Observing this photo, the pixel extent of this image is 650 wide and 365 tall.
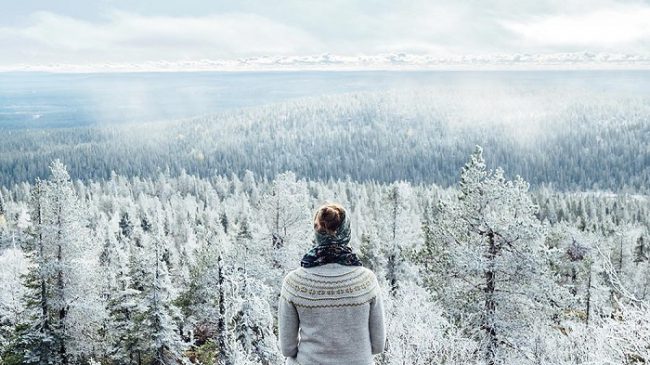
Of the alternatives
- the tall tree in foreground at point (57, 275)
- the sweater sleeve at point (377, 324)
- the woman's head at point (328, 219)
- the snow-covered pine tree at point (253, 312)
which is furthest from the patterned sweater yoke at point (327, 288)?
the tall tree in foreground at point (57, 275)

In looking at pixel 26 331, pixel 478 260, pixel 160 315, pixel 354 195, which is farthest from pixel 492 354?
pixel 354 195

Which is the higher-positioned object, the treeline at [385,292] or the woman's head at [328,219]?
the woman's head at [328,219]

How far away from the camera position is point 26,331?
780 inches

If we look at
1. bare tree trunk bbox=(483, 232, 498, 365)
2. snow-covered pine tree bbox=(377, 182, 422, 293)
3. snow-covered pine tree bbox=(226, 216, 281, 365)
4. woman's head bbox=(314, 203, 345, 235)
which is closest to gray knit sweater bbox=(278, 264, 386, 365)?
woman's head bbox=(314, 203, 345, 235)

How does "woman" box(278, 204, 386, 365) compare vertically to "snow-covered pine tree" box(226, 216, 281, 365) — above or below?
above

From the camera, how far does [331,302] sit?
4.09 m

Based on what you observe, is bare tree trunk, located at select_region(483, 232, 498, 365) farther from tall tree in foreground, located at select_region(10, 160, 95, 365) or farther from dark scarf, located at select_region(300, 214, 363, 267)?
tall tree in foreground, located at select_region(10, 160, 95, 365)

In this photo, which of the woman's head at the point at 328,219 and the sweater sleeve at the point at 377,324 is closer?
the woman's head at the point at 328,219

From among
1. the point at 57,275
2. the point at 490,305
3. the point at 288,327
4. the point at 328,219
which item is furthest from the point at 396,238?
the point at 328,219

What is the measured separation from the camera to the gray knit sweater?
408 cm

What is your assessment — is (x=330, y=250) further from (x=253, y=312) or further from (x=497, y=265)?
(x=253, y=312)

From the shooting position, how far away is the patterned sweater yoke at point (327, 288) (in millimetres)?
4066

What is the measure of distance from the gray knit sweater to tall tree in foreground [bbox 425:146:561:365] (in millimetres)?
9812

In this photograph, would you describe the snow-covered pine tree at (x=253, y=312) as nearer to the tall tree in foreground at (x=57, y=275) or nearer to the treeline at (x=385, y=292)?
the treeline at (x=385, y=292)
